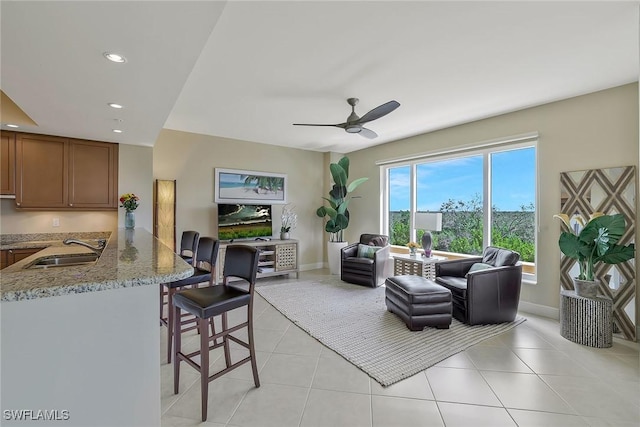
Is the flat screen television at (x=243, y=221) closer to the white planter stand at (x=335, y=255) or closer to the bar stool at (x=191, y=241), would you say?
the white planter stand at (x=335, y=255)

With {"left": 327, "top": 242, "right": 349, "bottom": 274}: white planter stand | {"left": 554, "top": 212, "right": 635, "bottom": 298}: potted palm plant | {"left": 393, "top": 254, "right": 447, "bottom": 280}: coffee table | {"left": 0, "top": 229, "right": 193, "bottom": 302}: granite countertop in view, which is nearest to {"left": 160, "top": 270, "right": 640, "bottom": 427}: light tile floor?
{"left": 554, "top": 212, "right": 635, "bottom": 298}: potted palm plant

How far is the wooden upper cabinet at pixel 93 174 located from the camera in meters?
3.75

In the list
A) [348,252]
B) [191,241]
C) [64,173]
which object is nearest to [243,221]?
[348,252]

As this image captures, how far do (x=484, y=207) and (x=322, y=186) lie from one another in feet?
11.3

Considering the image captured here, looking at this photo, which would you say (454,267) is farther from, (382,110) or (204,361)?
(204,361)

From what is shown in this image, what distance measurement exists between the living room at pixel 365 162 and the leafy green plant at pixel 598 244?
616 millimetres

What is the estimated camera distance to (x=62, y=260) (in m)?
2.57

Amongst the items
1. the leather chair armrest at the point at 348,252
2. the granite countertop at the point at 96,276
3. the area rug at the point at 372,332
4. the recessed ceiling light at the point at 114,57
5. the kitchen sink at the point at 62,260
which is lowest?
the area rug at the point at 372,332

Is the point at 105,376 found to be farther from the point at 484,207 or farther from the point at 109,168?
the point at 484,207

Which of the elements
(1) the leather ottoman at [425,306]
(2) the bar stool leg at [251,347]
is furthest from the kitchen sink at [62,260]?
(1) the leather ottoman at [425,306]

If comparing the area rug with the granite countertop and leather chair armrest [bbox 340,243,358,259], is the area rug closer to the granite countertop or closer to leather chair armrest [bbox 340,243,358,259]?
leather chair armrest [bbox 340,243,358,259]

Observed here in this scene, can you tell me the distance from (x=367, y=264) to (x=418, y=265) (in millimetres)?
853

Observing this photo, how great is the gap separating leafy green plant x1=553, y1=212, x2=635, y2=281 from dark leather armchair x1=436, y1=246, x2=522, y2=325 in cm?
53

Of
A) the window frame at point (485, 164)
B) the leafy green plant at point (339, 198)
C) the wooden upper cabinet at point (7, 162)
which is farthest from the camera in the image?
the leafy green plant at point (339, 198)
